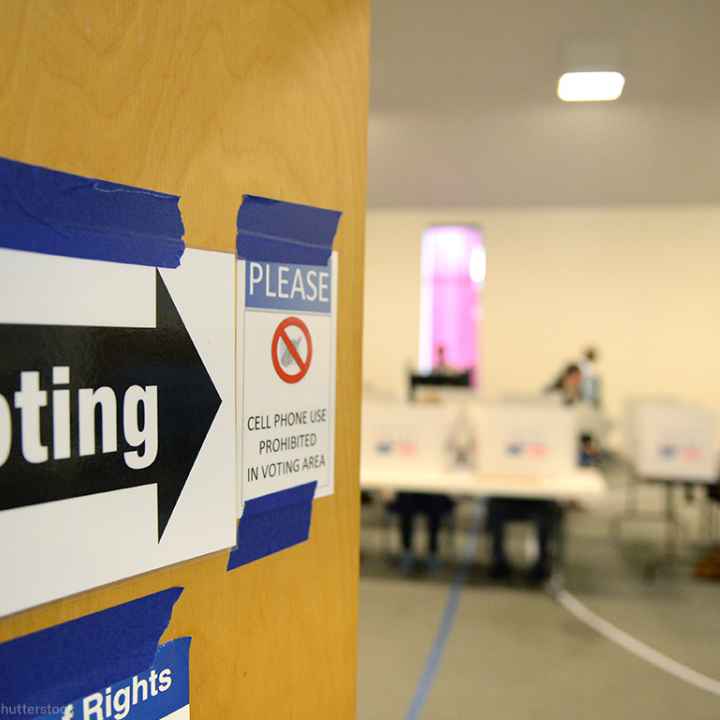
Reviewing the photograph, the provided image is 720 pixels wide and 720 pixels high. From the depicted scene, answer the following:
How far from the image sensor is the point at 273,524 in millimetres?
1051

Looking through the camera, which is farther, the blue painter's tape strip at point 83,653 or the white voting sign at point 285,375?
the white voting sign at point 285,375

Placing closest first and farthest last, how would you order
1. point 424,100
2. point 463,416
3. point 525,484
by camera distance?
point 424,100, point 525,484, point 463,416

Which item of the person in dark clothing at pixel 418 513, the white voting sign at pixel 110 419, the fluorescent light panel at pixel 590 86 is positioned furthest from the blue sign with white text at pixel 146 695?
the person in dark clothing at pixel 418 513

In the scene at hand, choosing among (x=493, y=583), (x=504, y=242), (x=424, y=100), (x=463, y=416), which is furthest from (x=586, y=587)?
(x=504, y=242)

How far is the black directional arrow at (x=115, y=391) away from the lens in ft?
2.43

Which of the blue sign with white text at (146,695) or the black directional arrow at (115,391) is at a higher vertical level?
the black directional arrow at (115,391)

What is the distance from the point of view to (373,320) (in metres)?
10.7

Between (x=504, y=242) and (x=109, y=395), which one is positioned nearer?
(x=109, y=395)

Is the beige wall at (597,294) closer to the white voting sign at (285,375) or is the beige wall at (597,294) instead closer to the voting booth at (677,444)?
the voting booth at (677,444)

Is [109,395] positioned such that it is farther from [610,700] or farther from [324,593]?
[610,700]

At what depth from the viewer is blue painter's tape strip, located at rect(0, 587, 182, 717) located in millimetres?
756

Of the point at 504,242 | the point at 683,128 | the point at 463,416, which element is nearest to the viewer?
the point at 683,128

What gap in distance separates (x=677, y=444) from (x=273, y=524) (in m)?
4.43

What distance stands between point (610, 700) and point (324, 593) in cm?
262
